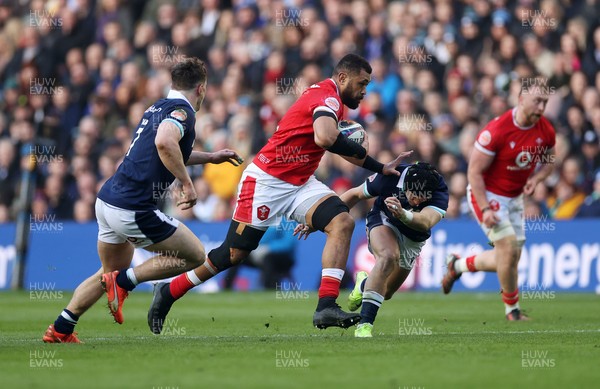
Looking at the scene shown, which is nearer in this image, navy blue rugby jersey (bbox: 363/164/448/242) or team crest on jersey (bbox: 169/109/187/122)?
team crest on jersey (bbox: 169/109/187/122)

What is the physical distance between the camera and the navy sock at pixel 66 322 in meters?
10.0

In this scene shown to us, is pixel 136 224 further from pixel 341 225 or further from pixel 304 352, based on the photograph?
pixel 304 352

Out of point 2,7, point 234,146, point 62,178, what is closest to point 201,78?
point 234,146

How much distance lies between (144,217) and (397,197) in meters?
2.69

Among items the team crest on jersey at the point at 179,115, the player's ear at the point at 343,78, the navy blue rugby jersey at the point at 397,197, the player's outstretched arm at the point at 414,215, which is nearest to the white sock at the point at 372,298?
the player's outstretched arm at the point at 414,215

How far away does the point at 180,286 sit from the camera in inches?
423

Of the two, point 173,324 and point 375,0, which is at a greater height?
point 375,0

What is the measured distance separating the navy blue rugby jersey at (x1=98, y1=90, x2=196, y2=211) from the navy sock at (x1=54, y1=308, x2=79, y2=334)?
3.51 feet

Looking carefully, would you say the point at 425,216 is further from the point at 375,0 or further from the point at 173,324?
the point at 375,0

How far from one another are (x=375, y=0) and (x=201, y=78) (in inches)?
471

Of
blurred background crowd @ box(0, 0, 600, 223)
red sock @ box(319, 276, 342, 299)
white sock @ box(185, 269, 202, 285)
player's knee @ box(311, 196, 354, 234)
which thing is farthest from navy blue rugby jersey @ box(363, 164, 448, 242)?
blurred background crowd @ box(0, 0, 600, 223)

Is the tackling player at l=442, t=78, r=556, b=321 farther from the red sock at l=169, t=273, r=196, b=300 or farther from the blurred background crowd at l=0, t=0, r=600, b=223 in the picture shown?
the blurred background crowd at l=0, t=0, r=600, b=223

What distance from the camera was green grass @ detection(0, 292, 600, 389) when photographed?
7332mm

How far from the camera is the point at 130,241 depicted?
402 inches
